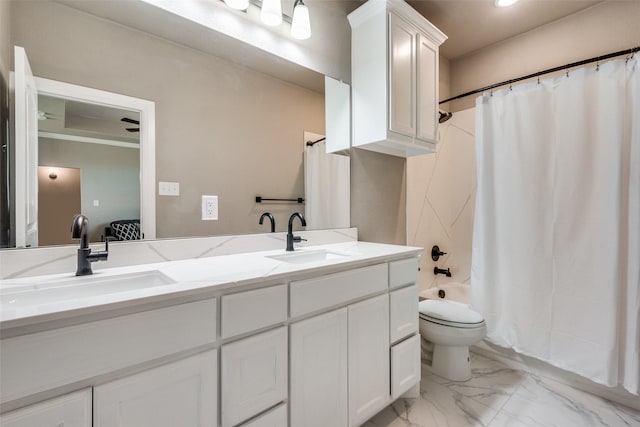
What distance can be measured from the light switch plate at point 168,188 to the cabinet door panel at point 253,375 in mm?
714

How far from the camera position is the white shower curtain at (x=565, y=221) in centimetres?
159

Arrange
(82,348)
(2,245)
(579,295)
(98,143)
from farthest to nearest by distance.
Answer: (579,295) → (98,143) → (2,245) → (82,348)

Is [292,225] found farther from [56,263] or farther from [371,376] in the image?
[56,263]

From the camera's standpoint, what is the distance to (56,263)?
1.00 m

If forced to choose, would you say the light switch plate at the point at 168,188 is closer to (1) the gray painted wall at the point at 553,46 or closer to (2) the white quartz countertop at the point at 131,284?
(2) the white quartz countertop at the point at 131,284

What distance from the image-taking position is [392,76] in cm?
167

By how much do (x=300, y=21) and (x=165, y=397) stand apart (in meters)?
1.72

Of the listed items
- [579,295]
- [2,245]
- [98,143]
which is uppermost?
[98,143]

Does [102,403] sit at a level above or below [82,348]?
below

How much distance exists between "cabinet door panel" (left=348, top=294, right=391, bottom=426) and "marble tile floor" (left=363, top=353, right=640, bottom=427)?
0.27 meters

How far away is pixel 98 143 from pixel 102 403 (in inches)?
34.9

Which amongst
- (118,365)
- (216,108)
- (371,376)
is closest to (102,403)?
(118,365)

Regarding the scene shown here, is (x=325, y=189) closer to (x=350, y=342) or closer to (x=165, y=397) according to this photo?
(x=350, y=342)

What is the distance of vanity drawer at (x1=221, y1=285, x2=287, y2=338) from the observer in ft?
2.89
